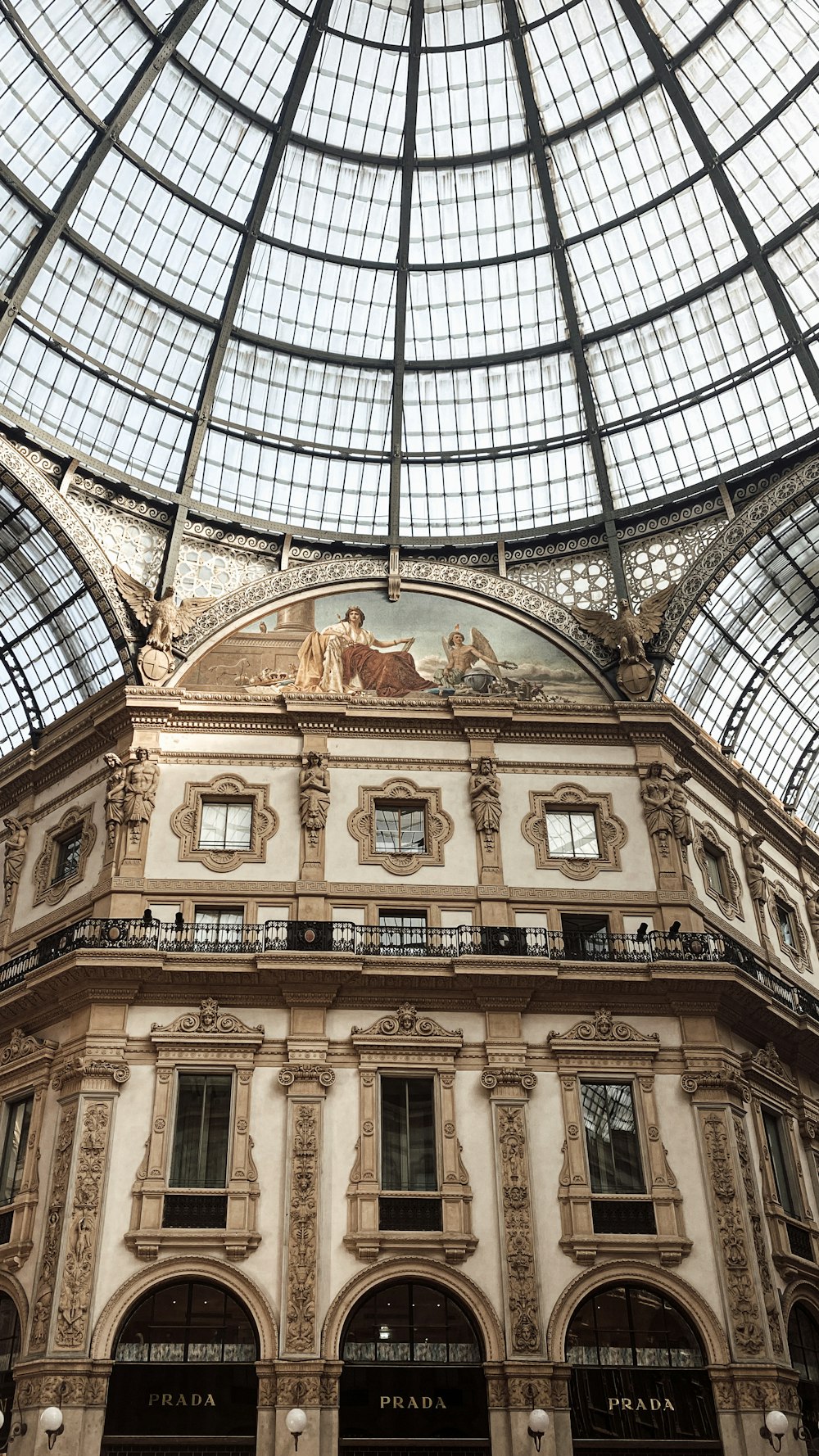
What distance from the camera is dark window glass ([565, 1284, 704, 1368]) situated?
2611 cm

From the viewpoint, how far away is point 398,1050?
28578 mm

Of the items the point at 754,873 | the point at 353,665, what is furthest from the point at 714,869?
the point at 353,665

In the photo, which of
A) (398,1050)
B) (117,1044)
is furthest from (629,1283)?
(117,1044)

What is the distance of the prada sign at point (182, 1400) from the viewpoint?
24750mm

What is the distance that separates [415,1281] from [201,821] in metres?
12.4

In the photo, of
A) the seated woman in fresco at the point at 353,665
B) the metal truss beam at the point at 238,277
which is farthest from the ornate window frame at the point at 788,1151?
the metal truss beam at the point at 238,277

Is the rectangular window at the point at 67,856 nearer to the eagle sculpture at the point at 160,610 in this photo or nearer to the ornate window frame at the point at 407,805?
the eagle sculpture at the point at 160,610

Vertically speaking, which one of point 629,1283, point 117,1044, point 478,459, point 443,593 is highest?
point 478,459

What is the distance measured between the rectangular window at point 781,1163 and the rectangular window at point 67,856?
19123mm

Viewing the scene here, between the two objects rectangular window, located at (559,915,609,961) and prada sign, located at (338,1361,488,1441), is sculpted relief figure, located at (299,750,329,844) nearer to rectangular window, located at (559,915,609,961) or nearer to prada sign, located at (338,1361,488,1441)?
rectangular window, located at (559,915,609,961)

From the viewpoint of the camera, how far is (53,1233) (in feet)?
86.7

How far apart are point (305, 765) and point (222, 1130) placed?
956 cm

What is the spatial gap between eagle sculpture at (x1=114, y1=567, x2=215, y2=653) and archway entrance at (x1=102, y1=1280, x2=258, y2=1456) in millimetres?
16955

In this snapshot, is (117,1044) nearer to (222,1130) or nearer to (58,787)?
(222,1130)
